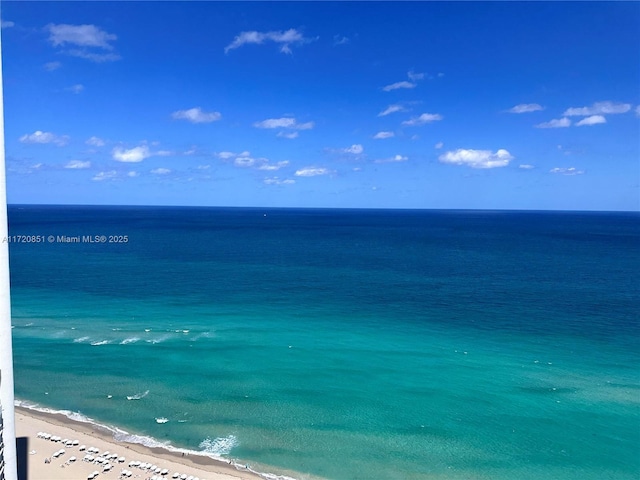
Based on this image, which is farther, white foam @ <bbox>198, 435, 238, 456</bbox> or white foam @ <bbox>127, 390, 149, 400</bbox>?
white foam @ <bbox>127, 390, 149, 400</bbox>

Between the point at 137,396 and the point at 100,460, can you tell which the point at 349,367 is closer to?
the point at 137,396

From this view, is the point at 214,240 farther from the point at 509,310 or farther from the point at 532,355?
the point at 532,355

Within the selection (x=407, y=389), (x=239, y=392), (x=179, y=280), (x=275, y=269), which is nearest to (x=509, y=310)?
(x=407, y=389)

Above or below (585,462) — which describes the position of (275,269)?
above

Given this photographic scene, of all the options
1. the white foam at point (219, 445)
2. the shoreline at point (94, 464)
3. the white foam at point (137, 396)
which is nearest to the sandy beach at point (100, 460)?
the shoreline at point (94, 464)

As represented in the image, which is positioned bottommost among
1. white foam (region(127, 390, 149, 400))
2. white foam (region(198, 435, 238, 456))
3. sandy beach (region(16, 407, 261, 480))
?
white foam (region(198, 435, 238, 456))

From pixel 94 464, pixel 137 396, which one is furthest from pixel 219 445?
pixel 137 396

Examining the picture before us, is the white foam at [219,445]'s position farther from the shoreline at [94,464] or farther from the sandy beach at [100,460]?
the sandy beach at [100,460]

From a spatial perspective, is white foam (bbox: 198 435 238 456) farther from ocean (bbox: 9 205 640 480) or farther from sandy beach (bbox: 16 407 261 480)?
sandy beach (bbox: 16 407 261 480)

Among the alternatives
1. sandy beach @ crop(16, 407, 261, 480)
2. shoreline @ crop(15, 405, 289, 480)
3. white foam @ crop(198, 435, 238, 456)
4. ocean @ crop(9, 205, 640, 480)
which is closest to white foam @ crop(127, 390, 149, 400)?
ocean @ crop(9, 205, 640, 480)
